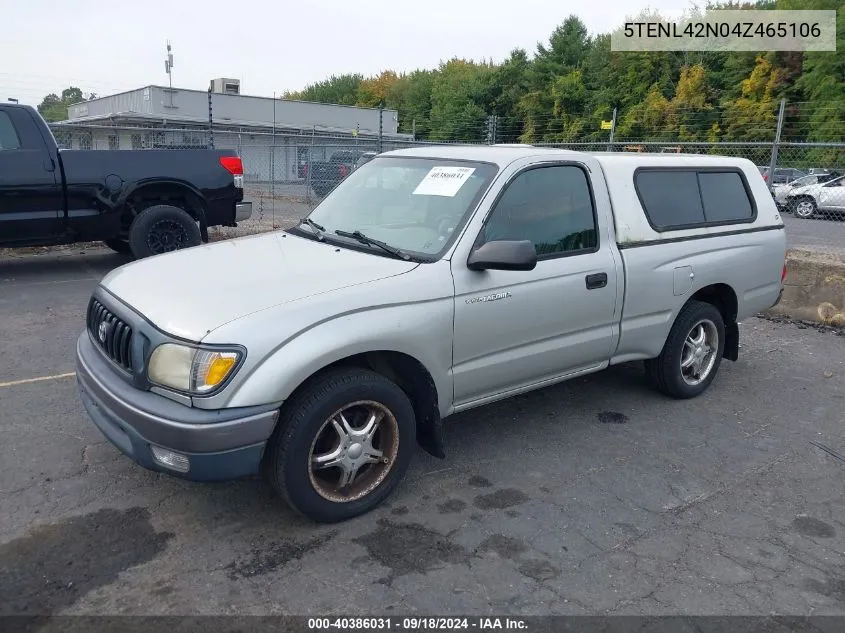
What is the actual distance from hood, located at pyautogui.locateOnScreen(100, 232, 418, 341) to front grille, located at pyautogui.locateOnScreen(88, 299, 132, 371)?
11cm

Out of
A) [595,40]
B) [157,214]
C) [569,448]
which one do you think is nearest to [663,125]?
[595,40]

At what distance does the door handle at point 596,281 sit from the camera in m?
4.33

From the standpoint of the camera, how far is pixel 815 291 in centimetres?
777

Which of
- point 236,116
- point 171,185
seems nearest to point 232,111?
point 236,116

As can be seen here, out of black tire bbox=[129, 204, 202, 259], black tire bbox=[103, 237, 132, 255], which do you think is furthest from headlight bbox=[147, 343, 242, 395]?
black tire bbox=[103, 237, 132, 255]

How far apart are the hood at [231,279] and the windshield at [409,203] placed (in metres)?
0.22

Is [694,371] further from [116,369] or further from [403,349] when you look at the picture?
[116,369]

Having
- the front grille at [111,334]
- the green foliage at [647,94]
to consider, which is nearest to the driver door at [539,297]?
the front grille at [111,334]

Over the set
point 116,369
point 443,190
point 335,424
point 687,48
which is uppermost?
point 687,48

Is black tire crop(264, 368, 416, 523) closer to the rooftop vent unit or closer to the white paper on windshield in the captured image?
the white paper on windshield

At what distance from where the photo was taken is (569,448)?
14.6ft

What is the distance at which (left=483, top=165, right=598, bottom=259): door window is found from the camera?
405cm

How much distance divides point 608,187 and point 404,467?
7.51ft

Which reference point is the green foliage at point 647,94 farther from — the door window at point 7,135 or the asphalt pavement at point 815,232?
the door window at point 7,135
